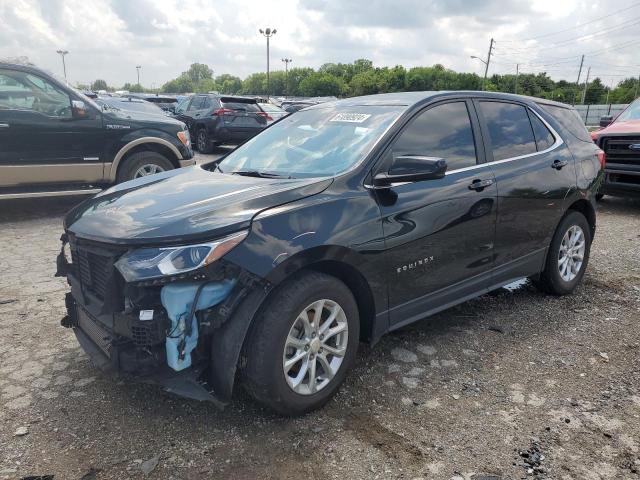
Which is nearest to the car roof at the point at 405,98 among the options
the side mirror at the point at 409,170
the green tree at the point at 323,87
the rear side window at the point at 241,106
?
the side mirror at the point at 409,170

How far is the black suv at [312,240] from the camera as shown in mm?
2553

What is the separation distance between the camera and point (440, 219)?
3.47 m

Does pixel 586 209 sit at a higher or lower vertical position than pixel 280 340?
higher

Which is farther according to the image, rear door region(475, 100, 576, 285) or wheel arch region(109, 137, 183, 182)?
wheel arch region(109, 137, 183, 182)

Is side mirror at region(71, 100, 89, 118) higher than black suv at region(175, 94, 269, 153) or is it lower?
higher

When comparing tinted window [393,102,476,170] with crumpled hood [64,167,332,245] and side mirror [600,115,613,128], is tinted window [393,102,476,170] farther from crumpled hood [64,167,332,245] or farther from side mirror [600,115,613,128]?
side mirror [600,115,613,128]

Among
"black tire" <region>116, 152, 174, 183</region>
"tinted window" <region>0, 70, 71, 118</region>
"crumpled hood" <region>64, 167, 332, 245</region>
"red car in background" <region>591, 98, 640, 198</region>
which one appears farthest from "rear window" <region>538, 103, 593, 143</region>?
"tinted window" <region>0, 70, 71, 118</region>

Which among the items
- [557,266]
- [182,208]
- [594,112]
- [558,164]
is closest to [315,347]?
[182,208]

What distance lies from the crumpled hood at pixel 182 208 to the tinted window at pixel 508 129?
1687mm

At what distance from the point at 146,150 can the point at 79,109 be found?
1.05 metres

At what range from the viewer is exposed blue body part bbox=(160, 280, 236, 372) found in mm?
2473

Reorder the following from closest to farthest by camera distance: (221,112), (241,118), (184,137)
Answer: (184,137) < (221,112) < (241,118)

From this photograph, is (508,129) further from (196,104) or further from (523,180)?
(196,104)

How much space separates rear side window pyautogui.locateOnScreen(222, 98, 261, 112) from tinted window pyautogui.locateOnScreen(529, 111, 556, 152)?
1260cm
